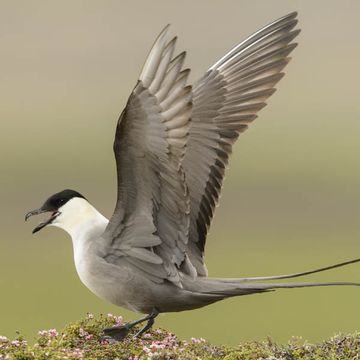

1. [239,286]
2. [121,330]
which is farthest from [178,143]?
[121,330]

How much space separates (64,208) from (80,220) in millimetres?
192

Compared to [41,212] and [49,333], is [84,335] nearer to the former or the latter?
[49,333]

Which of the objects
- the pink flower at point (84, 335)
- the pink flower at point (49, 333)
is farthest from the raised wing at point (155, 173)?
the pink flower at point (49, 333)

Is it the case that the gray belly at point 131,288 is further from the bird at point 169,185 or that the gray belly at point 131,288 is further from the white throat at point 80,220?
the white throat at point 80,220

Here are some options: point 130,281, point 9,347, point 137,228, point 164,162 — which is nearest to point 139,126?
point 164,162

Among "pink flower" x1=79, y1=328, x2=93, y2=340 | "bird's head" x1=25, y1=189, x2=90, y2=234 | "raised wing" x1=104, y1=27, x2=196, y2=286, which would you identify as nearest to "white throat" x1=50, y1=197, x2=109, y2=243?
"bird's head" x1=25, y1=189, x2=90, y2=234

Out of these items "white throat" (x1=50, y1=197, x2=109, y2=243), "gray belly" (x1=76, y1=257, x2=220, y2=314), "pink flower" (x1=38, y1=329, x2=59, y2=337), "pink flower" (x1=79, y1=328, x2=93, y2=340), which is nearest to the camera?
"pink flower" (x1=38, y1=329, x2=59, y2=337)

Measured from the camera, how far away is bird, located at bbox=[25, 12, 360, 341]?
19.9 feet

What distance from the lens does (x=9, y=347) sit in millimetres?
5914

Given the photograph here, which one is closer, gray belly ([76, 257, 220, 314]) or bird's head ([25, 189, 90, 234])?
gray belly ([76, 257, 220, 314])

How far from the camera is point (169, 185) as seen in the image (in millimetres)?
6312

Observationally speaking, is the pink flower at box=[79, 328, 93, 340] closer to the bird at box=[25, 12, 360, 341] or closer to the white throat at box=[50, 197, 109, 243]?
the bird at box=[25, 12, 360, 341]

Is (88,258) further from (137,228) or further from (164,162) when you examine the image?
(164,162)

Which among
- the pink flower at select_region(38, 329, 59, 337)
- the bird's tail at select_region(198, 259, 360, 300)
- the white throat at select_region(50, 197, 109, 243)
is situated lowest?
the bird's tail at select_region(198, 259, 360, 300)
